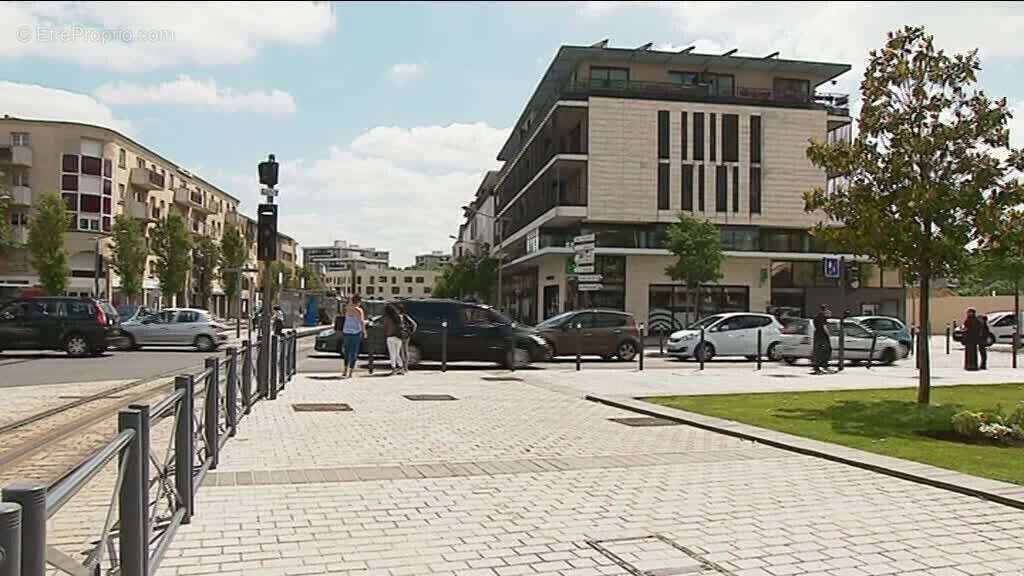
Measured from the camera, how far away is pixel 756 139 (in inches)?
1954

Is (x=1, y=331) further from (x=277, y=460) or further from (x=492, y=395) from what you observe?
(x=277, y=460)

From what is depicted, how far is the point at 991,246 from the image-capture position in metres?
12.2

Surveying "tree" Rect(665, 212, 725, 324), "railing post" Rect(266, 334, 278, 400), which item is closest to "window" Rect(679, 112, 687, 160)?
"tree" Rect(665, 212, 725, 324)

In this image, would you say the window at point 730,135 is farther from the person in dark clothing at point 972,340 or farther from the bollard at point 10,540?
the bollard at point 10,540

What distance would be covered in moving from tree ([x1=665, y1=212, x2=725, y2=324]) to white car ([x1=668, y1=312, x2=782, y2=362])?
1265 centimetres

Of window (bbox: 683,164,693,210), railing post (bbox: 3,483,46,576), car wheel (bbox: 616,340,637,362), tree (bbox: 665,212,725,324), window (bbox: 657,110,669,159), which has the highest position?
window (bbox: 657,110,669,159)

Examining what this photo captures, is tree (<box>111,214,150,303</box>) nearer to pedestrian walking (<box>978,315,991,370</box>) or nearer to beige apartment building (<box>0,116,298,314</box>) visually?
beige apartment building (<box>0,116,298,314</box>)

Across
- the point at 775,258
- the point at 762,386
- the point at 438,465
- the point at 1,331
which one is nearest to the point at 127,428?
the point at 438,465

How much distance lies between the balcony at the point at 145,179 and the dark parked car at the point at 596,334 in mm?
54402

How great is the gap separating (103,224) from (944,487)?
68110mm

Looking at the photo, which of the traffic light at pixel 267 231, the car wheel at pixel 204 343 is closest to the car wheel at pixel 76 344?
the car wheel at pixel 204 343

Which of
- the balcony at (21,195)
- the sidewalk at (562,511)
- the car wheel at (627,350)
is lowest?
the sidewalk at (562,511)

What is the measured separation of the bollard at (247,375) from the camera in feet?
37.3

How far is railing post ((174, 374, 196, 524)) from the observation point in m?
5.77
